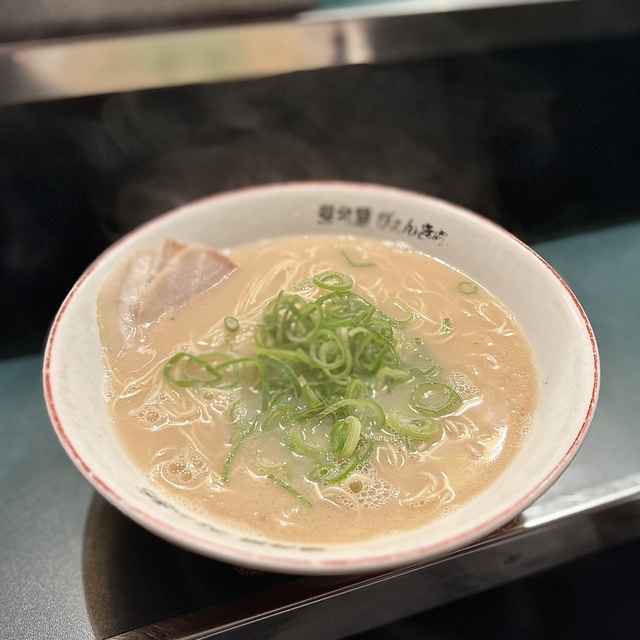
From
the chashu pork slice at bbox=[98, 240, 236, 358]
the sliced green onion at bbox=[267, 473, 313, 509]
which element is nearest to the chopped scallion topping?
the sliced green onion at bbox=[267, 473, 313, 509]

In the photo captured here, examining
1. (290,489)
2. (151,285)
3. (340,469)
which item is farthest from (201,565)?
(151,285)

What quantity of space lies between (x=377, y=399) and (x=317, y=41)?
62.5 inches

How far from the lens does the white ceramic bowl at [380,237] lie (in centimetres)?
126

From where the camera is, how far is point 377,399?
5.89 feet

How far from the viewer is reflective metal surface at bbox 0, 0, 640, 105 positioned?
91.5 inches

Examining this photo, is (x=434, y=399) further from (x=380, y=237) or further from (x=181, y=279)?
(x=181, y=279)

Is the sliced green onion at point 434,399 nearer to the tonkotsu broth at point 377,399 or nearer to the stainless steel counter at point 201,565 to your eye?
the tonkotsu broth at point 377,399

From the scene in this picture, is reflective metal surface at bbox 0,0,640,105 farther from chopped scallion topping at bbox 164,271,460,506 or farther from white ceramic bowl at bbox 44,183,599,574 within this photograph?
chopped scallion topping at bbox 164,271,460,506

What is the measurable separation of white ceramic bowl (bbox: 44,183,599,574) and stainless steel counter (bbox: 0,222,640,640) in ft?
0.94

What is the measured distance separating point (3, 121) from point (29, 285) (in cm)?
65

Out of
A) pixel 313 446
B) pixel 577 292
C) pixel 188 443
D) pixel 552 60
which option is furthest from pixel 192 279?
pixel 552 60

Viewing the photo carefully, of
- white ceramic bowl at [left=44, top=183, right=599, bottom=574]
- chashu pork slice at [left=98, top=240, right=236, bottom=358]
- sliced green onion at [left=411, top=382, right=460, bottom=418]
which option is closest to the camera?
white ceramic bowl at [left=44, top=183, right=599, bottom=574]

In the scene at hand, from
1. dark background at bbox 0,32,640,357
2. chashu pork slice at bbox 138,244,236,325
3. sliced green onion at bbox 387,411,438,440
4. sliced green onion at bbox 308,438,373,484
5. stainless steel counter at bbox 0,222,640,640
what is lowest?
stainless steel counter at bbox 0,222,640,640

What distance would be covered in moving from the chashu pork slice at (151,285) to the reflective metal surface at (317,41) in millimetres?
708
